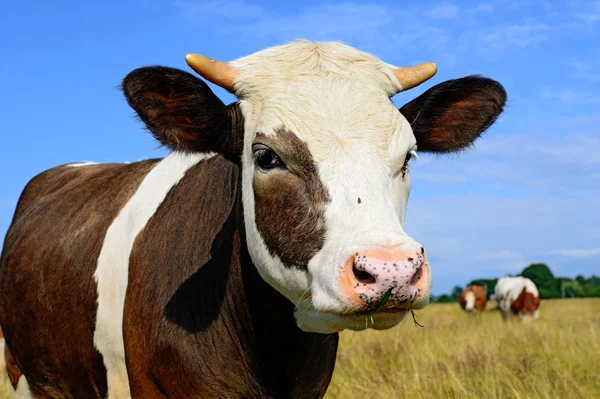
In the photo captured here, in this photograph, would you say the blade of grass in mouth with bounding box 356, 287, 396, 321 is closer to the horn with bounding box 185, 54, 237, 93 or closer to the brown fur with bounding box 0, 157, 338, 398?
the brown fur with bounding box 0, 157, 338, 398

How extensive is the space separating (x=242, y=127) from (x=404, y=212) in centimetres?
98

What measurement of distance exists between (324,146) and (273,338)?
4.02 feet

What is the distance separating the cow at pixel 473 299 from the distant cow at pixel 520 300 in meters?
4.50

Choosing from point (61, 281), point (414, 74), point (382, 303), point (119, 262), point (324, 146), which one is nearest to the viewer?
point (382, 303)

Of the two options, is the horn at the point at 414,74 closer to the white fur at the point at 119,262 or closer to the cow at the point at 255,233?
the cow at the point at 255,233

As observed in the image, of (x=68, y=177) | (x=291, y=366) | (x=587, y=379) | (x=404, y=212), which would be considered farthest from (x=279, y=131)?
(x=587, y=379)

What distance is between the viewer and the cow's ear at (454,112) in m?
4.56

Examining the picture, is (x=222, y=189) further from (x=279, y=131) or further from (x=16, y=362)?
(x=16, y=362)

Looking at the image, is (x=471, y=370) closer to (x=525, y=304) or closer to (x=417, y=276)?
(x=417, y=276)

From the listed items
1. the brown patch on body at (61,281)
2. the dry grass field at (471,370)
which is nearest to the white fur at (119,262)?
the brown patch on body at (61,281)

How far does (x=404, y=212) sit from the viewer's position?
388cm

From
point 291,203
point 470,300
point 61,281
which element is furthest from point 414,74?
point 470,300

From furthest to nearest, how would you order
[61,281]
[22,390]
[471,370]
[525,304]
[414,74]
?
[525,304] → [471,370] → [22,390] → [61,281] → [414,74]

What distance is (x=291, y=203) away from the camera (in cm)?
356
